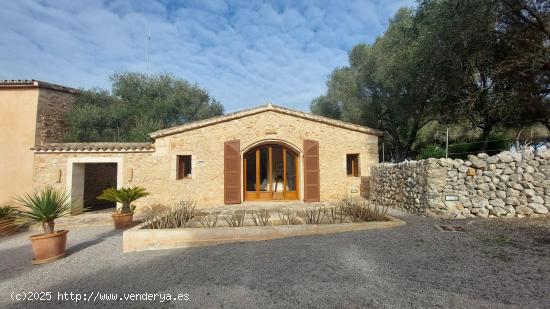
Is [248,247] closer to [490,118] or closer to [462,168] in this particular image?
[462,168]

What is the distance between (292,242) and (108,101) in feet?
46.6

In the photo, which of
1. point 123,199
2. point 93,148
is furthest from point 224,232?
point 93,148

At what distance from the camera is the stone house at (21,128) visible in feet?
29.1

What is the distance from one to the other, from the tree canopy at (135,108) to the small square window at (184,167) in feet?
14.3

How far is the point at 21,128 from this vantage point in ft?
30.3

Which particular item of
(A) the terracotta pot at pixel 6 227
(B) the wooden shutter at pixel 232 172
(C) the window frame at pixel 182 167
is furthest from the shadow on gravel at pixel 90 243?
(B) the wooden shutter at pixel 232 172

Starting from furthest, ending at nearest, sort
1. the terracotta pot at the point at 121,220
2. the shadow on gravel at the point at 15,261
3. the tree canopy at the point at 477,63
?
1. the terracotta pot at the point at 121,220
2. the tree canopy at the point at 477,63
3. the shadow on gravel at the point at 15,261

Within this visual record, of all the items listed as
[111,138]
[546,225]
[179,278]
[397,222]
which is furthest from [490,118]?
[111,138]

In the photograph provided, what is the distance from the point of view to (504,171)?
5621 millimetres

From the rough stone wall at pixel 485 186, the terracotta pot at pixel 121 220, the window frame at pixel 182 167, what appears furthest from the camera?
the window frame at pixel 182 167

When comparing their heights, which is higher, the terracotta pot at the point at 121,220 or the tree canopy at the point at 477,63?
the tree canopy at the point at 477,63

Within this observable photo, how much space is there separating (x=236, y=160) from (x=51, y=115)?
8.14 m

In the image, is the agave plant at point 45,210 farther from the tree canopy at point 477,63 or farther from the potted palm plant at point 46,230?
the tree canopy at point 477,63

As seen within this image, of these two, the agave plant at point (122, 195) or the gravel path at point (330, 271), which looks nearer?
the gravel path at point (330, 271)
